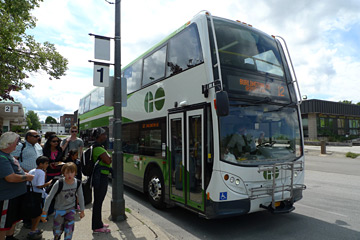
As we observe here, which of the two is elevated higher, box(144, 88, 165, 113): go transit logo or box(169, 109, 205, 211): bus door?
box(144, 88, 165, 113): go transit logo

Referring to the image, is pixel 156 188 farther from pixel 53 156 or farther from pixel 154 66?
pixel 154 66

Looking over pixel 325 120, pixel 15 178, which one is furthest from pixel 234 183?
pixel 325 120

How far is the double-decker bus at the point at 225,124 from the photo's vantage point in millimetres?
4719

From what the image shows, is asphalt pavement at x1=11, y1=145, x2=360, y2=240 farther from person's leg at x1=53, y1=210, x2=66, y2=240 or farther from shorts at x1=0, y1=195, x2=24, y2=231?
shorts at x1=0, y1=195, x2=24, y2=231

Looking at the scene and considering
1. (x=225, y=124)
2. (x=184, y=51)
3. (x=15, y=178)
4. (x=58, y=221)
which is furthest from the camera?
(x=184, y=51)

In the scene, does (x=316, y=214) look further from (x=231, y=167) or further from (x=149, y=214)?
(x=149, y=214)

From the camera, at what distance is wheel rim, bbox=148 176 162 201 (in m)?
6.51

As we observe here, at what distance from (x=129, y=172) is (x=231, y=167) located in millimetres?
4750

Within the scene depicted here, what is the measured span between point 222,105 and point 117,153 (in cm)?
251

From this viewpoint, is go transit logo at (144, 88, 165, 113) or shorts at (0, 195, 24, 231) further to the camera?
go transit logo at (144, 88, 165, 113)

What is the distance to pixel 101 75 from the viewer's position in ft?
18.3

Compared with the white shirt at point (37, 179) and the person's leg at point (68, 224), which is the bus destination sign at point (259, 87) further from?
the white shirt at point (37, 179)

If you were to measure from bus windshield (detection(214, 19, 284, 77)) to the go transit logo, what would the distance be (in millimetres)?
2069

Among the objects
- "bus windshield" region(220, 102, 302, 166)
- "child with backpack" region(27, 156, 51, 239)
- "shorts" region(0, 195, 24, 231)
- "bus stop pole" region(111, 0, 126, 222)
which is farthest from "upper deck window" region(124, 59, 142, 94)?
"shorts" region(0, 195, 24, 231)
